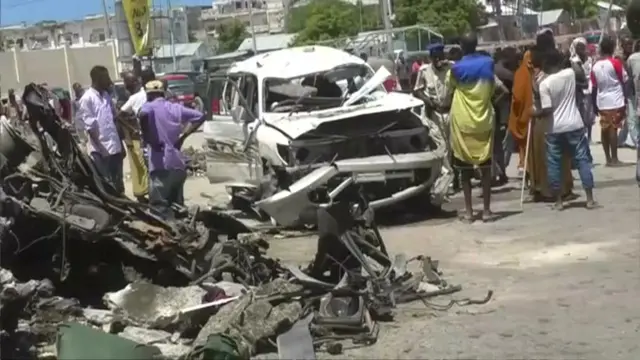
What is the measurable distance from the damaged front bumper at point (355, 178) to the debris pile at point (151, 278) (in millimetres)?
2032

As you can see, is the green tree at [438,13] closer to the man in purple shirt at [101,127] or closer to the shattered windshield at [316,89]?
the shattered windshield at [316,89]

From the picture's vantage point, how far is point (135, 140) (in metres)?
14.1

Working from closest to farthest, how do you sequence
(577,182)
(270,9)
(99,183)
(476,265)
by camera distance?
1. (99,183)
2. (476,265)
3. (577,182)
4. (270,9)

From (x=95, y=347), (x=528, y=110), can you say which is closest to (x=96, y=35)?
(x=528, y=110)

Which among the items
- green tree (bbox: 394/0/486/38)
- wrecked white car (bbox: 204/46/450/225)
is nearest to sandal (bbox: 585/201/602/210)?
wrecked white car (bbox: 204/46/450/225)

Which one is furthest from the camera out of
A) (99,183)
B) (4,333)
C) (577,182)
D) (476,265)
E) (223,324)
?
(577,182)

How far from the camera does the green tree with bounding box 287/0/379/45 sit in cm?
8094

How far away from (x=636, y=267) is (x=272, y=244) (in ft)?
12.7

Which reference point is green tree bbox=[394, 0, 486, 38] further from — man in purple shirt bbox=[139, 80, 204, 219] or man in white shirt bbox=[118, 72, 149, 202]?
A: man in purple shirt bbox=[139, 80, 204, 219]

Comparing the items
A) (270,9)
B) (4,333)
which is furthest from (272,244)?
(270,9)

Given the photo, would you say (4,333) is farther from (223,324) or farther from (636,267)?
(636,267)

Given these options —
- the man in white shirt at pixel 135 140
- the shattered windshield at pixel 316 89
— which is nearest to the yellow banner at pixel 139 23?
the man in white shirt at pixel 135 140

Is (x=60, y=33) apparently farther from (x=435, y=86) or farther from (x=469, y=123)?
(x=469, y=123)

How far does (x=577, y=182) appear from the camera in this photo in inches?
574
